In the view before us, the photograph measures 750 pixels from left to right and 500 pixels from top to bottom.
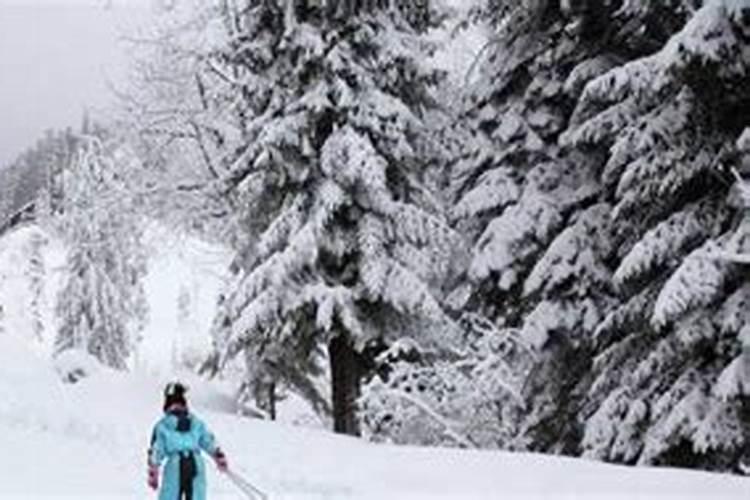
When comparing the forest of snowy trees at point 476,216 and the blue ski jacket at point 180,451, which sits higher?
the forest of snowy trees at point 476,216

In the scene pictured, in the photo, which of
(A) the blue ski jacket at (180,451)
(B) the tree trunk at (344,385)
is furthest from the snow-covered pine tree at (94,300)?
(A) the blue ski jacket at (180,451)

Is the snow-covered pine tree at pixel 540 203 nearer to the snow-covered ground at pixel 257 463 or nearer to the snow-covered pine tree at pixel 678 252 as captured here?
the snow-covered pine tree at pixel 678 252

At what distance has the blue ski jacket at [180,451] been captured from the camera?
37.9ft

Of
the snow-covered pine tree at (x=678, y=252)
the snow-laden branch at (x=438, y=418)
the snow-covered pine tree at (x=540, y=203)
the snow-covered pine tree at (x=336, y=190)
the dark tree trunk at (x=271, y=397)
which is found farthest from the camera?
the dark tree trunk at (x=271, y=397)

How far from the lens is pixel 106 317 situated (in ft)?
206

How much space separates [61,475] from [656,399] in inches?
302

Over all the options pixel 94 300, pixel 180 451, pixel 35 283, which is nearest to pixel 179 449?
pixel 180 451

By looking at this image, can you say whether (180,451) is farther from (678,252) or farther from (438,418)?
(438,418)

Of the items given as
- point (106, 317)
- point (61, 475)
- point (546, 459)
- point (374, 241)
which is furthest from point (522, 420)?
point (106, 317)

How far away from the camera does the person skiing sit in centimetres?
1148

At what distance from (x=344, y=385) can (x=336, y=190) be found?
12.4ft

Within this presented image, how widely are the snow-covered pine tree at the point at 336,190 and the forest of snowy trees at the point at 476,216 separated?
0.13 ft

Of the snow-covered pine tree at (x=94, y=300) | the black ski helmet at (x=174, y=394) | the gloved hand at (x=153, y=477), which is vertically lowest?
the gloved hand at (x=153, y=477)

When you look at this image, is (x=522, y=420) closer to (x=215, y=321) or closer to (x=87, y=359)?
(x=215, y=321)
